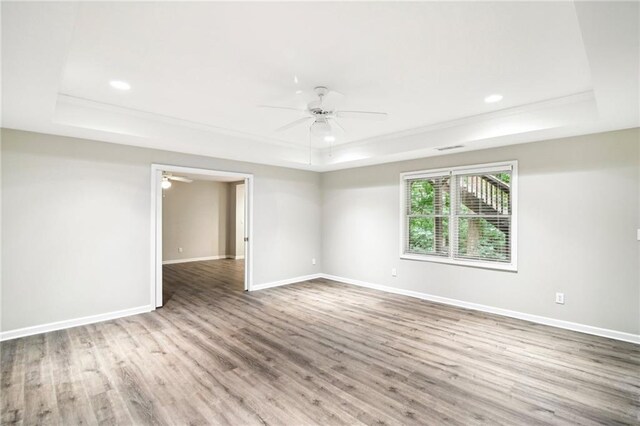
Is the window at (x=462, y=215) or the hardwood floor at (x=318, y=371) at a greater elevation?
the window at (x=462, y=215)

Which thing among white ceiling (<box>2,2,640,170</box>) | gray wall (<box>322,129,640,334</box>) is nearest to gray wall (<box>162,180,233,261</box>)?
white ceiling (<box>2,2,640,170</box>)

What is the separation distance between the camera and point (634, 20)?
1637 mm

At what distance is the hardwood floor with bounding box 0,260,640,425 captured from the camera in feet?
7.34

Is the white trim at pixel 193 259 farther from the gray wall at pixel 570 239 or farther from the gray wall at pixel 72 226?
the gray wall at pixel 570 239

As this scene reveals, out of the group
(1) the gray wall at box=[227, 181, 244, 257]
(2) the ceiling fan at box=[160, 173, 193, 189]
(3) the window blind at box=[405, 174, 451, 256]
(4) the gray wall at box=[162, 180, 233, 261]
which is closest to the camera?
(3) the window blind at box=[405, 174, 451, 256]

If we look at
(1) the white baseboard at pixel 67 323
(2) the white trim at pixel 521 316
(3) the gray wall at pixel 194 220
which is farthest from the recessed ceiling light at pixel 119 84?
(3) the gray wall at pixel 194 220

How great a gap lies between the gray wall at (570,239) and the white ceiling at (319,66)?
33 cm

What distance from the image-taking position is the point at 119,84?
3121 millimetres

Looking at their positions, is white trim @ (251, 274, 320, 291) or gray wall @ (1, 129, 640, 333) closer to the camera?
gray wall @ (1, 129, 640, 333)

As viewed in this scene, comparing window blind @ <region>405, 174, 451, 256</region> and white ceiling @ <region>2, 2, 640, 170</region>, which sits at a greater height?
white ceiling @ <region>2, 2, 640, 170</region>

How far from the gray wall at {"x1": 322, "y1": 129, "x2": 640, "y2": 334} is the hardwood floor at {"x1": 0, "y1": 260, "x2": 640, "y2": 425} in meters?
0.37

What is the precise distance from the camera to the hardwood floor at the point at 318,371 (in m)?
2.24

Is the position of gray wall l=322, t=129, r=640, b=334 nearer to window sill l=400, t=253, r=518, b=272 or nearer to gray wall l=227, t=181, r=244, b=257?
window sill l=400, t=253, r=518, b=272

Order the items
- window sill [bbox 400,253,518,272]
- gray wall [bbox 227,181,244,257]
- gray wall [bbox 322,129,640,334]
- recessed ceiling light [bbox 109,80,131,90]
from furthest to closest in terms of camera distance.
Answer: gray wall [bbox 227,181,244,257] → window sill [bbox 400,253,518,272] → gray wall [bbox 322,129,640,334] → recessed ceiling light [bbox 109,80,131,90]
